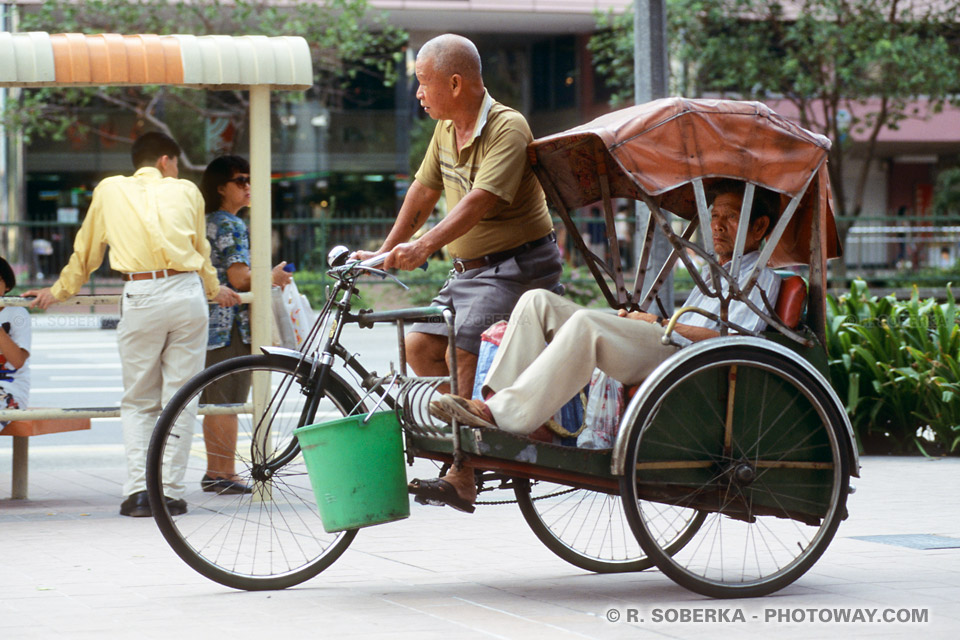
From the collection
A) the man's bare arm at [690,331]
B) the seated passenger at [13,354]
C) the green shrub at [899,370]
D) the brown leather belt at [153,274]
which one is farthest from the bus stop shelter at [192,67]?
the green shrub at [899,370]

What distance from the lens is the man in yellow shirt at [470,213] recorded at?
195 inches

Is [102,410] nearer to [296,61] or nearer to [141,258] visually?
[141,258]

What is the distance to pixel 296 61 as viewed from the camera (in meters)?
7.12

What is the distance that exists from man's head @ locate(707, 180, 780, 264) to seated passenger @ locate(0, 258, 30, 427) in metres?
3.93

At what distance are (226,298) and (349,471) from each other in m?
2.77

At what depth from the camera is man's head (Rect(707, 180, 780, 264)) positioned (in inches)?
201

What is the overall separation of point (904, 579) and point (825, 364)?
2.87 feet

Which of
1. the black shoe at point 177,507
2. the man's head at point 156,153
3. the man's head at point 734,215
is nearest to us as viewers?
the man's head at point 734,215

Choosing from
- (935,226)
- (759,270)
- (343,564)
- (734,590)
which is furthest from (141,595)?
(935,226)

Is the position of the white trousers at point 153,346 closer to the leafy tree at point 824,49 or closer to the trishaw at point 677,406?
the trishaw at point 677,406

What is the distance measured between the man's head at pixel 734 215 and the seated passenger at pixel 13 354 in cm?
393

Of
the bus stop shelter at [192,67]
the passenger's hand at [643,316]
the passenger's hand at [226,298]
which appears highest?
the bus stop shelter at [192,67]

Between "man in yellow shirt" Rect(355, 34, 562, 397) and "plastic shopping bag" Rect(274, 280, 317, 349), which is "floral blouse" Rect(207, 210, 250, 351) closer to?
"plastic shopping bag" Rect(274, 280, 317, 349)

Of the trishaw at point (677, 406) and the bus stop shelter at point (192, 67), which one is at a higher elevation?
the bus stop shelter at point (192, 67)
